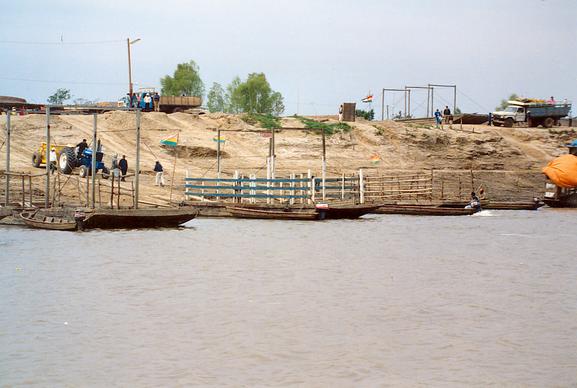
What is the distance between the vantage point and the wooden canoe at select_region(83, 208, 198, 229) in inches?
1216

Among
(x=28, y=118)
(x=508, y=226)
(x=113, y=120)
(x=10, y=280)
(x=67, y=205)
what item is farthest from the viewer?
(x=113, y=120)

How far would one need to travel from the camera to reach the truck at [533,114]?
7112cm

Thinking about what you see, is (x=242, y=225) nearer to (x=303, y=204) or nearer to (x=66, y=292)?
(x=303, y=204)

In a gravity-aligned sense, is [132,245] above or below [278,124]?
below

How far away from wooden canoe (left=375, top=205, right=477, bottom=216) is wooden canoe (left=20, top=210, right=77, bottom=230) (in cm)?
1673

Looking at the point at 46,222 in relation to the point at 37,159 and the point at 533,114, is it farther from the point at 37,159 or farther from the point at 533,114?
the point at 533,114

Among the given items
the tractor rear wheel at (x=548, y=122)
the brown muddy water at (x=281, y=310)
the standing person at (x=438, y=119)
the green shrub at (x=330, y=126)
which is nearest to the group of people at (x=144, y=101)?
the green shrub at (x=330, y=126)

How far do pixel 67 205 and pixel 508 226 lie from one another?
1896 cm

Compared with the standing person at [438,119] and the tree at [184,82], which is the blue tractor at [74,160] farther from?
the tree at [184,82]

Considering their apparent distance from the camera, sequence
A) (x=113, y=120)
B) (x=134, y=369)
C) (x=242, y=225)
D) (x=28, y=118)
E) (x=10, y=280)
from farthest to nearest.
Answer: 1. (x=113, y=120)
2. (x=28, y=118)
3. (x=242, y=225)
4. (x=10, y=280)
5. (x=134, y=369)

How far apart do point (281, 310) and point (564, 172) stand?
34483 millimetres

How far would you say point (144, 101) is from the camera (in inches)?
2362

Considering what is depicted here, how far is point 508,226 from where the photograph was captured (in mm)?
41250

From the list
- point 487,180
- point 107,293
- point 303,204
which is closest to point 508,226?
point 303,204
